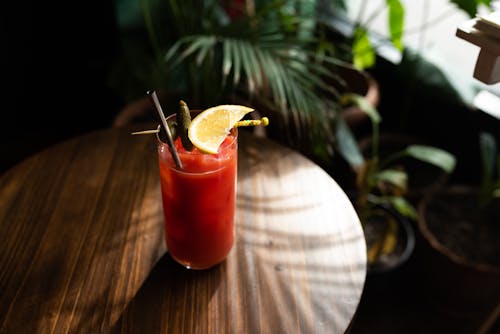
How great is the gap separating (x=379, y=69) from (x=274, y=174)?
145 centimetres

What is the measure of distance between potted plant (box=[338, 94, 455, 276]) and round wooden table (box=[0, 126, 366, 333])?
596 mm

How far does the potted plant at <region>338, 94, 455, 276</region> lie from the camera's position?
69.9 inches

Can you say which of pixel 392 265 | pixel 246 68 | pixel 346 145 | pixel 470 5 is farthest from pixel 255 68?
pixel 392 265

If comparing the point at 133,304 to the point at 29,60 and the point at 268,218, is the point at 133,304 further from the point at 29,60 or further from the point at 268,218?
the point at 29,60

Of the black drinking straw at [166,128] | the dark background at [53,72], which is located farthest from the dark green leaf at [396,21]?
the dark background at [53,72]

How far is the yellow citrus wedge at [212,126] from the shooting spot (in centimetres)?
85

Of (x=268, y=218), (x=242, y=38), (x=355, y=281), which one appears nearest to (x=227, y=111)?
→ (x=268, y=218)

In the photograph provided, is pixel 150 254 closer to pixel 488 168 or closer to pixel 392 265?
pixel 392 265

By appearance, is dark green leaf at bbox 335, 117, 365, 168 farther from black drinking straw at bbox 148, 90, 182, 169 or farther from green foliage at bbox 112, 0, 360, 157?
black drinking straw at bbox 148, 90, 182, 169

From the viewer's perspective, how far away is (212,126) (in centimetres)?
89

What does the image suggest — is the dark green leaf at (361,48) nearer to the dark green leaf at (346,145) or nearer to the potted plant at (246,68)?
the potted plant at (246,68)

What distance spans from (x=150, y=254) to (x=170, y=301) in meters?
0.13

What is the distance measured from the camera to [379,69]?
98.1 inches

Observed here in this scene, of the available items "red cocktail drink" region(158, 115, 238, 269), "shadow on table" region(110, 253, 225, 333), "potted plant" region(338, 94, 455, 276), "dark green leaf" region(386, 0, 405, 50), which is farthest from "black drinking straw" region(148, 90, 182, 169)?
"dark green leaf" region(386, 0, 405, 50)
